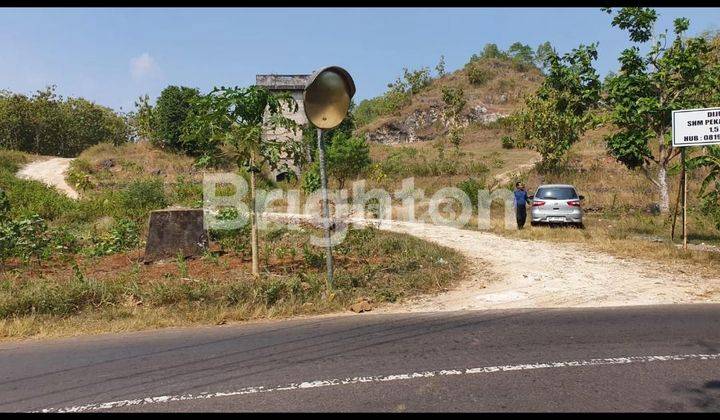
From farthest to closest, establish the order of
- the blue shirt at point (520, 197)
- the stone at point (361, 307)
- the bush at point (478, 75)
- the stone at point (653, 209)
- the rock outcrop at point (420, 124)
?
the bush at point (478, 75)
the rock outcrop at point (420, 124)
the stone at point (653, 209)
the blue shirt at point (520, 197)
the stone at point (361, 307)

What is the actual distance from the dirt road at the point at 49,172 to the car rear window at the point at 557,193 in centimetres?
2480

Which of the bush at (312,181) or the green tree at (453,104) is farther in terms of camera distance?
the green tree at (453,104)

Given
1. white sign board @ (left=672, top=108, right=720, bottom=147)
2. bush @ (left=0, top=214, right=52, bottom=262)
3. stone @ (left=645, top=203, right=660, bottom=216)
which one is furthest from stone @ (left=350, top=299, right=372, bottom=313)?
stone @ (left=645, top=203, right=660, bottom=216)

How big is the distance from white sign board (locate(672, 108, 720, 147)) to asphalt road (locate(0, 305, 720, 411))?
5.99 metres

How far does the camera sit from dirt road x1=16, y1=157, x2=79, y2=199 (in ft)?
102

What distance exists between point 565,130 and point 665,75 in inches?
451

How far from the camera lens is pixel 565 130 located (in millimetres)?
28734

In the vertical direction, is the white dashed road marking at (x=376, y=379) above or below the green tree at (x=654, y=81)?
below

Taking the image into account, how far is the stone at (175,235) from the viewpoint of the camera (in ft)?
33.4

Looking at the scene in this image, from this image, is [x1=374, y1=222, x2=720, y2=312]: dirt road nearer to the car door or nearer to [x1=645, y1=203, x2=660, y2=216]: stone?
the car door

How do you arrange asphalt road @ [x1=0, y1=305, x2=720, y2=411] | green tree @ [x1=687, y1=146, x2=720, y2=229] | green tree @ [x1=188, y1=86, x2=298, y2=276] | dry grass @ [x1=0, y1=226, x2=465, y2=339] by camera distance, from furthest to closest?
green tree @ [x1=687, y1=146, x2=720, y2=229] < green tree @ [x1=188, y1=86, x2=298, y2=276] < dry grass @ [x1=0, y1=226, x2=465, y2=339] < asphalt road @ [x1=0, y1=305, x2=720, y2=411]

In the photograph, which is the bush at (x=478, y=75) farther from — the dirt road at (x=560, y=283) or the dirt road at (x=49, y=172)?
the dirt road at (x=560, y=283)

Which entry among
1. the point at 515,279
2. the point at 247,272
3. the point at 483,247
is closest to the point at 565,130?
the point at 483,247

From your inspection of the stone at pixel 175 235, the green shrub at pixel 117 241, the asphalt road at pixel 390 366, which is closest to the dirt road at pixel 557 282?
the asphalt road at pixel 390 366
